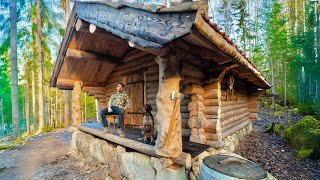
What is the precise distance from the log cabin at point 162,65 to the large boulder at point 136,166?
0.92 feet

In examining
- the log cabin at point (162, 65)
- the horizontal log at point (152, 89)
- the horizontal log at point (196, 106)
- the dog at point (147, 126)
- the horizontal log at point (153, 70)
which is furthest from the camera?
the horizontal log at point (152, 89)

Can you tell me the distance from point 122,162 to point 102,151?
52.2 inches

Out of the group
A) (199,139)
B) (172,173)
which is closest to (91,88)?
(199,139)

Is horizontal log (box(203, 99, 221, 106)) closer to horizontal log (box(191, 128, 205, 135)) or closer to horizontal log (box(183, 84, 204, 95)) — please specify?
horizontal log (box(183, 84, 204, 95))

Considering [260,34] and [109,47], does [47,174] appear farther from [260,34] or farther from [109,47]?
[260,34]

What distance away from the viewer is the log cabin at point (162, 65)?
2654 mm

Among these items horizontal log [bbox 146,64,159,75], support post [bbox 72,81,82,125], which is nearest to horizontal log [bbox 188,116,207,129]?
horizontal log [bbox 146,64,159,75]

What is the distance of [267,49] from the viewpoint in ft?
61.6

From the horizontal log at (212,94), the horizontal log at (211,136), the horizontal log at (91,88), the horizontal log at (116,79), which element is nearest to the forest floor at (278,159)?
the horizontal log at (211,136)

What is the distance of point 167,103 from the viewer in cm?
324

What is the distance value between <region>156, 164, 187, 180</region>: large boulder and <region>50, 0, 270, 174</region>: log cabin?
7.0 inches

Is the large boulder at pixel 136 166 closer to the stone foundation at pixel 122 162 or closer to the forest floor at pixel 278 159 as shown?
the stone foundation at pixel 122 162

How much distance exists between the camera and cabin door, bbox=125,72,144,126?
21.1ft

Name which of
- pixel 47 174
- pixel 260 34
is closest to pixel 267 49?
pixel 260 34
